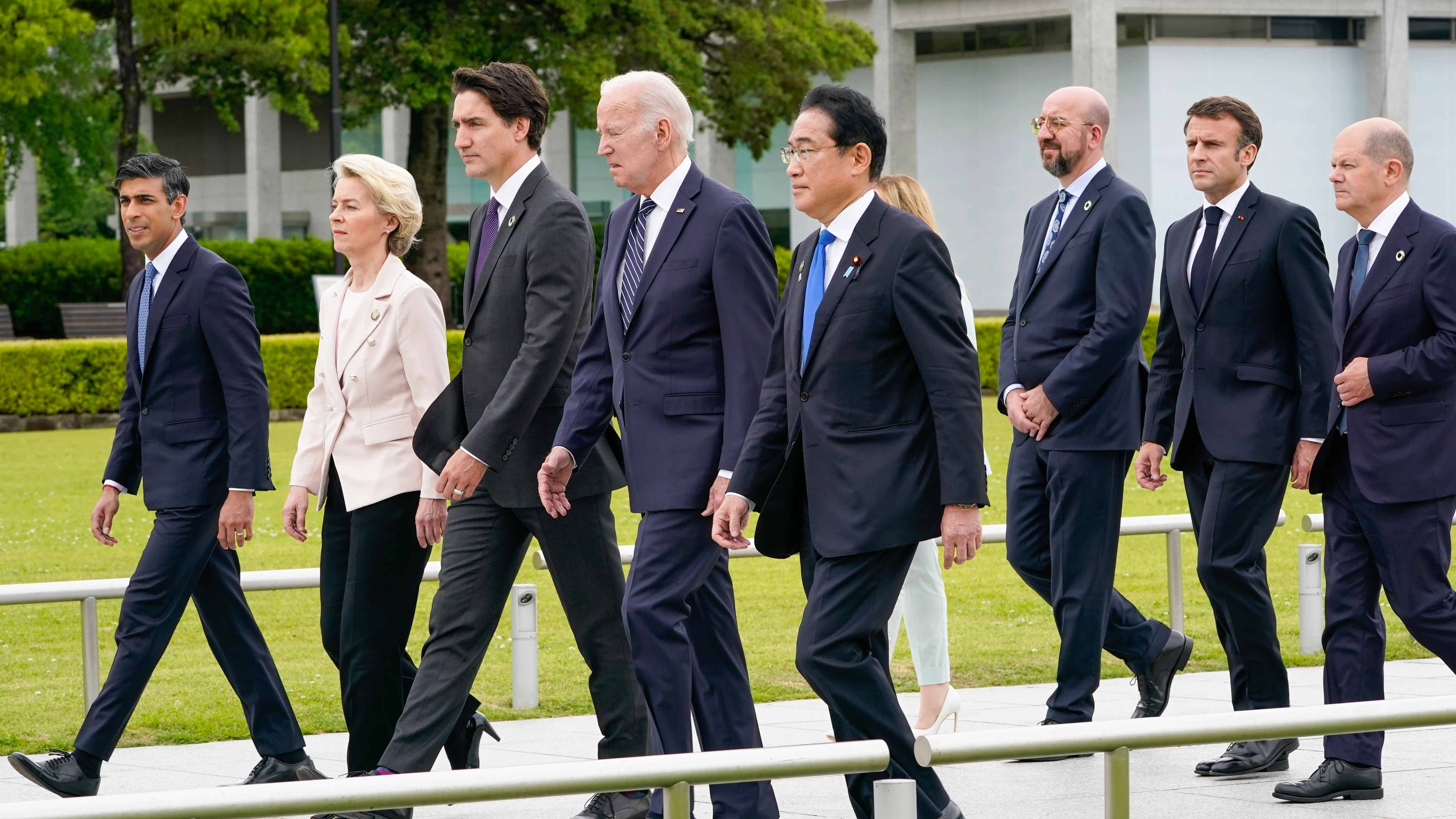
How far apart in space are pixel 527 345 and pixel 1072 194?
6.99ft

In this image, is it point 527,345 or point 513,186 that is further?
point 513,186

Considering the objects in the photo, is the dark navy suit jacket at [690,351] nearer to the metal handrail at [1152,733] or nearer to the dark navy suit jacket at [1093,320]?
the dark navy suit jacket at [1093,320]

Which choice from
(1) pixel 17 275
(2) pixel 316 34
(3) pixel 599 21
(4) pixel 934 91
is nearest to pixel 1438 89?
(4) pixel 934 91

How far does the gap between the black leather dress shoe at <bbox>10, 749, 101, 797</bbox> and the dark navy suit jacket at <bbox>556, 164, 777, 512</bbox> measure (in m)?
1.86

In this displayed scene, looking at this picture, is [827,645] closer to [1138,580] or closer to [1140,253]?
[1140,253]

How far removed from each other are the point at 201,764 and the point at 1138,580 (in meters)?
6.97

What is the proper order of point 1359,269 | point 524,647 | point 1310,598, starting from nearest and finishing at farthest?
point 1359,269
point 524,647
point 1310,598

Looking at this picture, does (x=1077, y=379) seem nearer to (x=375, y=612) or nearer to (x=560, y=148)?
(x=375, y=612)

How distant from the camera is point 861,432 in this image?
479 centimetres

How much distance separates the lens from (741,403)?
5.24 m

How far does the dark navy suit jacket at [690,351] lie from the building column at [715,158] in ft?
128

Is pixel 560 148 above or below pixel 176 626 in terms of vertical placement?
above

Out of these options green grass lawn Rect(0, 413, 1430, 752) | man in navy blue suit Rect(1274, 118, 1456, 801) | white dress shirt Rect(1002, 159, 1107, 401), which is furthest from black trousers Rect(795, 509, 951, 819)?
green grass lawn Rect(0, 413, 1430, 752)

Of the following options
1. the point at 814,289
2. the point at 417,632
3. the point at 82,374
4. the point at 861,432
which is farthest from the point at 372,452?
the point at 82,374
